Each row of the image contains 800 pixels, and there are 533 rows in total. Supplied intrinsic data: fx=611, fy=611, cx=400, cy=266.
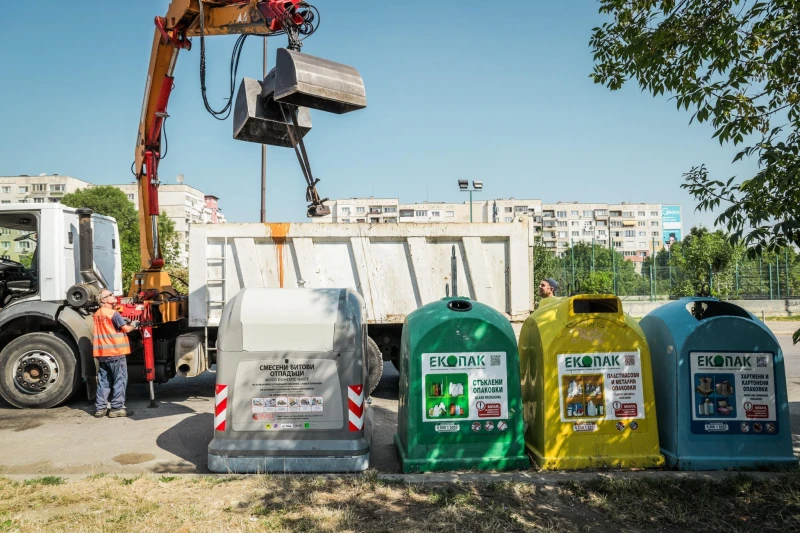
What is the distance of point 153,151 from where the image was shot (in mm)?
9094

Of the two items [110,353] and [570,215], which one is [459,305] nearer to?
[110,353]

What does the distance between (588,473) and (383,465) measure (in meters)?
1.72

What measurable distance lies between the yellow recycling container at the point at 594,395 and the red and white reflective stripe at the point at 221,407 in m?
2.58

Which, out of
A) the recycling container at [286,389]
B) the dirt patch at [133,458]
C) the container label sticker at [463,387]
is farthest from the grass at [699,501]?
the dirt patch at [133,458]

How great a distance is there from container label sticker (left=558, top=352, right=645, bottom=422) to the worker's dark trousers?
17.9 feet

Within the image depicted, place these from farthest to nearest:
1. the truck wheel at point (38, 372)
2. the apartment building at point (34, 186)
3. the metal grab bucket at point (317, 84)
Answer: the apartment building at point (34, 186) → the truck wheel at point (38, 372) → the metal grab bucket at point (317, 84)

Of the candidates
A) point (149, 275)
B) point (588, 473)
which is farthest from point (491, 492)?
point (149, 275)

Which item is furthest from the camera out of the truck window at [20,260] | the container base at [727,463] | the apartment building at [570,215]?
the apartment building at [570,215]

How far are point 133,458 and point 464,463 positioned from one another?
10.4 feet

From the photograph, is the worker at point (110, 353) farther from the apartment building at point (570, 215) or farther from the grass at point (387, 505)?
the apartment building at point (570, 215)

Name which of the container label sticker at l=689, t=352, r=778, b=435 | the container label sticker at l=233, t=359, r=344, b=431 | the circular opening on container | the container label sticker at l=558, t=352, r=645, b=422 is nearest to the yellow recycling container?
the container label sticker at l=558, t=352, r=645, b=422

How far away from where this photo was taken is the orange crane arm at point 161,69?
8102 mm

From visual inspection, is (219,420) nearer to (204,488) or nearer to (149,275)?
(204,488)

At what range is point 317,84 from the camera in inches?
252
